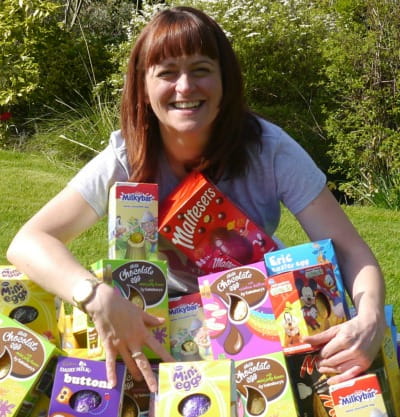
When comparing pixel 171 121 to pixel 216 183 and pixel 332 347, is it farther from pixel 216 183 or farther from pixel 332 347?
pixel 332 347

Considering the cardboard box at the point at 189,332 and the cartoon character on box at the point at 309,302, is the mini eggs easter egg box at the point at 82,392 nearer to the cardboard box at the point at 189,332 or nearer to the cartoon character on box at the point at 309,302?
the cardboard box at the point at 189,332

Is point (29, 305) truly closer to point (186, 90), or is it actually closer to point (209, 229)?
point (209, 229)

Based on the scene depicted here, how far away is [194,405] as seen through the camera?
1.97 m

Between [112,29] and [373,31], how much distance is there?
15.3 ft

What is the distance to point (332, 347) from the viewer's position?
6.75 feet

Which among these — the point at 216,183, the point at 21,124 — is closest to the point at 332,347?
the point at 216,183

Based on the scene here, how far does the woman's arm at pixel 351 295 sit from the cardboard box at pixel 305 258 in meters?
0.07

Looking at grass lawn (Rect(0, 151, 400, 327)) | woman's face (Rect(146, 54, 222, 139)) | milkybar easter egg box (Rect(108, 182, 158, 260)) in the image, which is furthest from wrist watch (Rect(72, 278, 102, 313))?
grass lawn (Rect(0, 151, 400, 327))

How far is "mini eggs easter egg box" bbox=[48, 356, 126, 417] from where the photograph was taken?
2021mm

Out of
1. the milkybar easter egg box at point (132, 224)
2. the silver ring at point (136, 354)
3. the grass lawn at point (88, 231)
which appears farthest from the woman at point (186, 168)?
the grass lawn at point (88, 231)

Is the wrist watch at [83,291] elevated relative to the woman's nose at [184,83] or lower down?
lower down

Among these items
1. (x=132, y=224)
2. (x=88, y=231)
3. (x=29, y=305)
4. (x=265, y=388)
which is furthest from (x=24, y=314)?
(x=88, y=231)

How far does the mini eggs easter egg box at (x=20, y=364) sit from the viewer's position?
2.03m

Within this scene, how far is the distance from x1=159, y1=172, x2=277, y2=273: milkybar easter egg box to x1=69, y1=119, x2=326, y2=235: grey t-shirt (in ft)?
0.36
